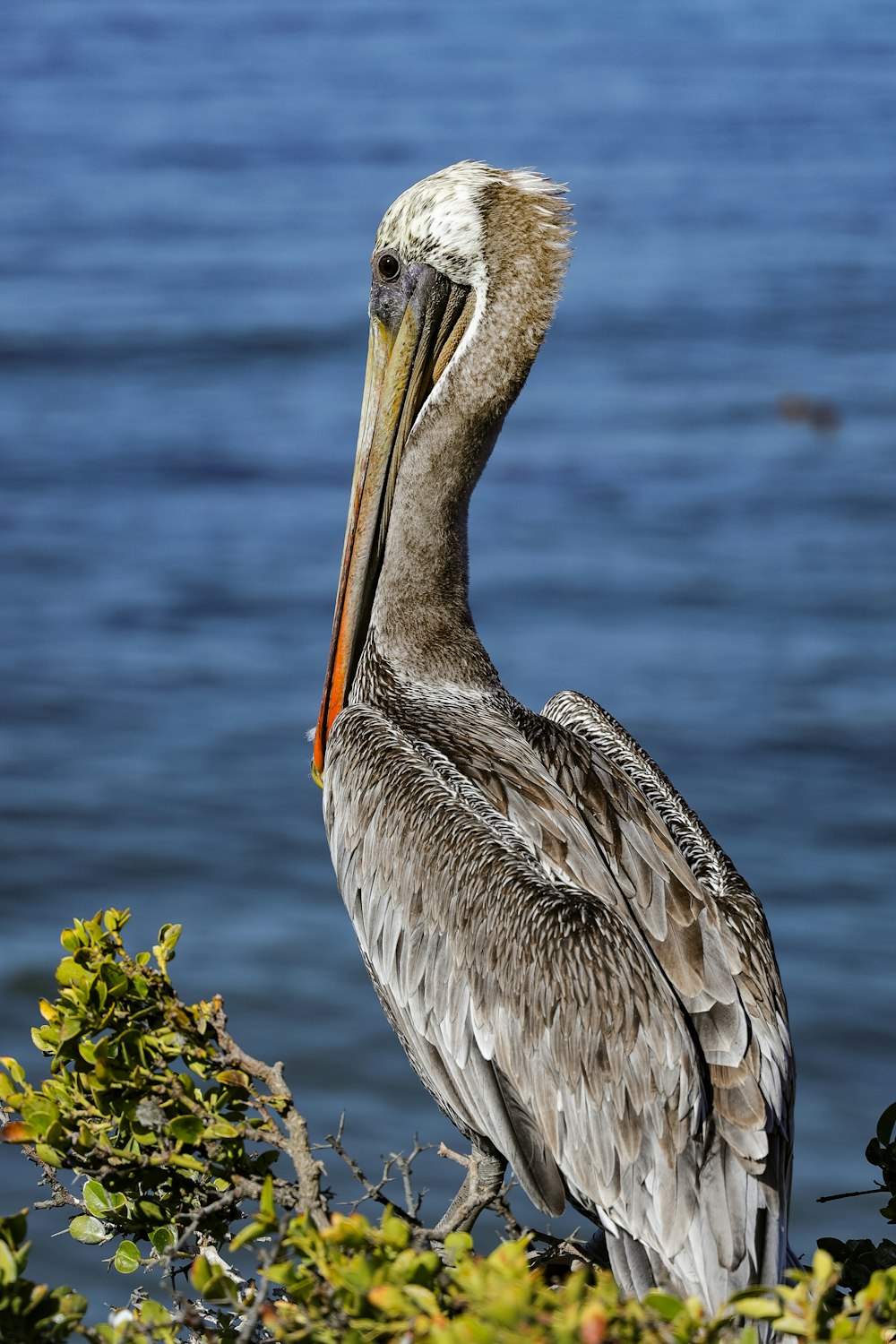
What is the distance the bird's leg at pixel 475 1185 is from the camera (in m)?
3.53

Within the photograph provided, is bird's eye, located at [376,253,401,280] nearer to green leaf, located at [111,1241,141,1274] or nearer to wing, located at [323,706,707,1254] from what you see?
wing, located at [323,706,707,1254]

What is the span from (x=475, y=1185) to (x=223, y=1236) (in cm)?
70

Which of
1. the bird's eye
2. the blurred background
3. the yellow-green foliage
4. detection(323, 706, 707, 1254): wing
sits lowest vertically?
the yellow-green foliage

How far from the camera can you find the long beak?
15.5 feet

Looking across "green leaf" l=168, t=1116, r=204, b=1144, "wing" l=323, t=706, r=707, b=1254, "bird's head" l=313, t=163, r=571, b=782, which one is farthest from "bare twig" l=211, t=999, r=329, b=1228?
"bird's head" l=313, t=163, r=571, b=782

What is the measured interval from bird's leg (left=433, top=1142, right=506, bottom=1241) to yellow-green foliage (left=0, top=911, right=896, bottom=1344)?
17 centimetres

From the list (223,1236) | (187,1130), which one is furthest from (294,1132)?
(223,1236)

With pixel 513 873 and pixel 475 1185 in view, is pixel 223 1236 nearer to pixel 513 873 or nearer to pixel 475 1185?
pixel 475 1185

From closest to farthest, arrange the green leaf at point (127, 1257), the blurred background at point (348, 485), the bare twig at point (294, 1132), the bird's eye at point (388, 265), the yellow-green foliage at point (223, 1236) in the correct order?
the yellow-green foliage at point (223, 1236)
the bare twig at point (294, 1132)
the green leaf at point (127, 1257)
the bird's eye at point (388, 265)
the blurred background at point (348, 485)

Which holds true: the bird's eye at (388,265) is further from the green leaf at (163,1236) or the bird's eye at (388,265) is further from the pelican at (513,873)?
the green leaf at (163,1236)

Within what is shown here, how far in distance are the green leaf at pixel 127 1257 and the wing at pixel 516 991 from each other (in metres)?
0.88

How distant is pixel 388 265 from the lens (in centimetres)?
475

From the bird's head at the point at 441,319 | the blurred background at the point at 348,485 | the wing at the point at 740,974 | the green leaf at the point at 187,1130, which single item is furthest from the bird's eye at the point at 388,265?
the blurred background at the point at 348,485

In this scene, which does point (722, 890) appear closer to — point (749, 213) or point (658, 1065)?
point (658, 1065)
